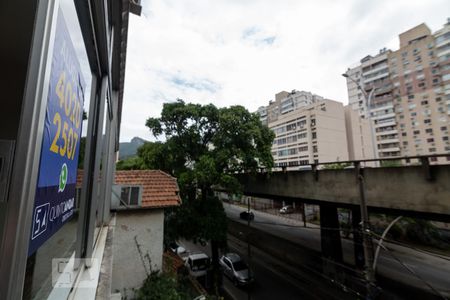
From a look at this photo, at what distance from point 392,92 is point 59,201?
44.2 metres

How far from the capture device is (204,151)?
8602 mm

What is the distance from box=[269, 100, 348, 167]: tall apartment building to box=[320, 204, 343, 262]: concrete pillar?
20484mm

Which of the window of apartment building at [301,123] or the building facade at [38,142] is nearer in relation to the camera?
the building facade at [38,142]

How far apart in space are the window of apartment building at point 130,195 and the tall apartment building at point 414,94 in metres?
30.1

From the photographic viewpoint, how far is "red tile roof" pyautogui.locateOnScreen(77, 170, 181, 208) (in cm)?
660

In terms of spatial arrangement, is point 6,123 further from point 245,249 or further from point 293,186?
point 245,249

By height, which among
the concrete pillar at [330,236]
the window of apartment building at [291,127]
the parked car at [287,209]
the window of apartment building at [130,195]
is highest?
the window of apartment building at [291,127]

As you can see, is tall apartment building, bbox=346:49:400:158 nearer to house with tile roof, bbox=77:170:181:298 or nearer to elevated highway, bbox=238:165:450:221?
elevated highway, bbox=238:165:450:221

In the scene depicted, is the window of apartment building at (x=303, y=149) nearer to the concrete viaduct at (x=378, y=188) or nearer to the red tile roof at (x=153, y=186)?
the concrete viaduct at (x=378, y=188)

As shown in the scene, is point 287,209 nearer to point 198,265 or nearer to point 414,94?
point 198,265

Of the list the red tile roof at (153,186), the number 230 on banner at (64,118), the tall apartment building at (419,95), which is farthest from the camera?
the tall apartment building at (419,95)

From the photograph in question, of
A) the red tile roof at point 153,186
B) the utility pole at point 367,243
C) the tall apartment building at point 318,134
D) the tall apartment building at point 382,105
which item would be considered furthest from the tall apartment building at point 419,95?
the red tile roof at point 153,186

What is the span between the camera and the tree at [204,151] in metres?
8.16

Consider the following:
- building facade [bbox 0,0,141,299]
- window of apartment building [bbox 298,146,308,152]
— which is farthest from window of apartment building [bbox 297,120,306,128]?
building facade [bbox 0,0,141,299]
